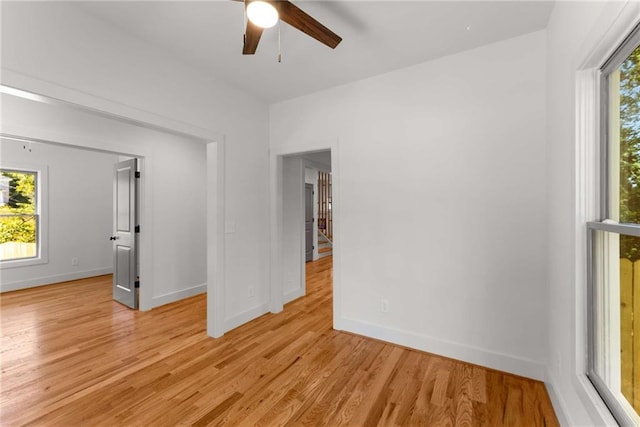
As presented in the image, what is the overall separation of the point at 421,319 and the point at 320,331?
3.57 feet

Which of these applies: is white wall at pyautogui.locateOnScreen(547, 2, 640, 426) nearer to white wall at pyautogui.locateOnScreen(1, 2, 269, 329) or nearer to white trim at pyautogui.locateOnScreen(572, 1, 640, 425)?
white trim at pyautogui.locateOnScreen(572, 1, 640, 425)

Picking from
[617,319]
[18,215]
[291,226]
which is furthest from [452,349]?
[18,215]

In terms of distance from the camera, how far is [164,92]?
2.50 meters

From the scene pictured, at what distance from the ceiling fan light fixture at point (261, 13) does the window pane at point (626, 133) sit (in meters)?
1.58

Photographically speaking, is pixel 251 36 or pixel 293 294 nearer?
pixel 251 36

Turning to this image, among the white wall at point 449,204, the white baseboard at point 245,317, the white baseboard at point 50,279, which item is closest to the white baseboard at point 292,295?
the white baseboard at point 245,317

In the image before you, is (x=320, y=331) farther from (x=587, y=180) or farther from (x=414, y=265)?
(x=587, y=180)

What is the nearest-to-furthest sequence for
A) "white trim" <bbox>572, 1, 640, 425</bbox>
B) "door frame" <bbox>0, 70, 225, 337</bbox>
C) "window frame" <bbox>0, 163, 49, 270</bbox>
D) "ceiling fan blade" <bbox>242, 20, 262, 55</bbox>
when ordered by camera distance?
"white trim" <bbox>572, 1, 640, 425</bbox> < "ceiling fan blade" <bbox>242, 20, 262, 55</bbox> < "door frame" <bbox>0, 70, 225, 337</bbox> < "window frame" <bbox>0, 163, 49, 270</bbox>

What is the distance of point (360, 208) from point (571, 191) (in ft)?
5.65

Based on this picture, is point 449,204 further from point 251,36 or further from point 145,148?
point 145,148

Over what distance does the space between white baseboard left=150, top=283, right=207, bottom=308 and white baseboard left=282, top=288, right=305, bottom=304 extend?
148 cm

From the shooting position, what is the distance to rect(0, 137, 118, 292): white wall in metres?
4.71

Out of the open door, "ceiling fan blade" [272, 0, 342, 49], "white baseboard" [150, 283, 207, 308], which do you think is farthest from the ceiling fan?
"white baseboard" [150, 283, 207, 308]

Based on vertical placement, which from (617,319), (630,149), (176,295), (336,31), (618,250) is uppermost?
(336,31)
